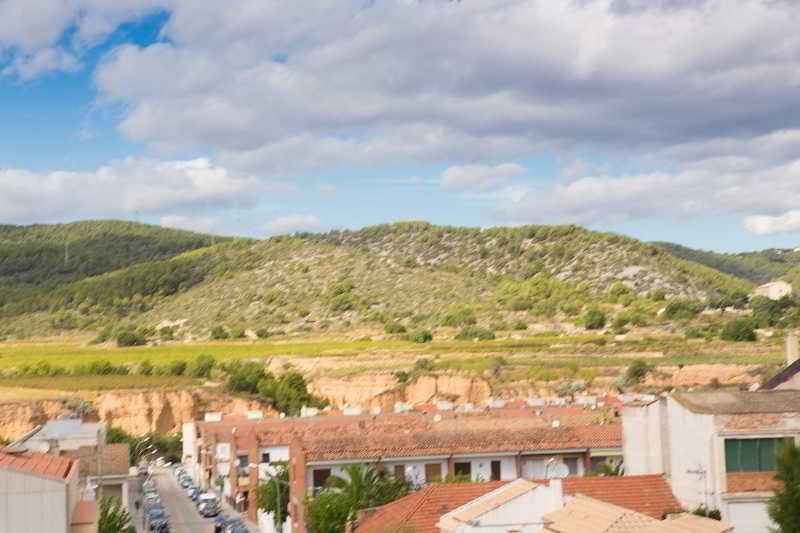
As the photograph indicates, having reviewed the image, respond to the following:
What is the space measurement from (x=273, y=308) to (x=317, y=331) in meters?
14.8

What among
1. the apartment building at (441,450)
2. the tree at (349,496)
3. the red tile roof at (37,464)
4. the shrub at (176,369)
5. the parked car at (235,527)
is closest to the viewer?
the red tile roof at (37,464)

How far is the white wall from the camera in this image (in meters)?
28.7

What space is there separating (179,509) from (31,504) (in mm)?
45689

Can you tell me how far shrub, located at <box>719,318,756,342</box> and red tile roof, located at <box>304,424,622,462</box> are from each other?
276 feet

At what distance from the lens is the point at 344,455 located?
161ft

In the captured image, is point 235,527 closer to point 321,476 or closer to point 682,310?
point 321,476

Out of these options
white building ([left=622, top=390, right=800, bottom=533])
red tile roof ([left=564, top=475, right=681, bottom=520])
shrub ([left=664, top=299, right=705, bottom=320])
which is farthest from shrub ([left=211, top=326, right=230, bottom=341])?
white building ([left=622, top=390, right=800, bottom=533])

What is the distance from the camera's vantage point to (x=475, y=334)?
159 m

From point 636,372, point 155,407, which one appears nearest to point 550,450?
point 636,372

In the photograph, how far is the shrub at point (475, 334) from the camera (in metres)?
156

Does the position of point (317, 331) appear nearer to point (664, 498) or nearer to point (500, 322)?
point (500, 322)

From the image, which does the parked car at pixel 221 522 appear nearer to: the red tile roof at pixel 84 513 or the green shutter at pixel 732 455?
the red tile roof at pixel 84 513

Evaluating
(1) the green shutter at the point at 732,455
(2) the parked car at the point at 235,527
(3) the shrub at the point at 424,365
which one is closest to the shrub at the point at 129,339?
(3) the shrub at the point at 424,365

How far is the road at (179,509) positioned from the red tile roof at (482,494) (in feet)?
90.3
